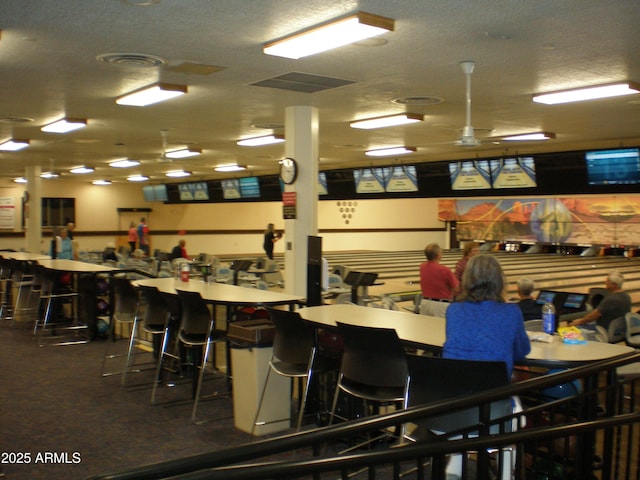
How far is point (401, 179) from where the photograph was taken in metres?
11.6

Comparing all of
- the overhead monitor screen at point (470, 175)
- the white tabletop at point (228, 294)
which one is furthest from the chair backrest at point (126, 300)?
the overhead monitor screen at point (470, 175)

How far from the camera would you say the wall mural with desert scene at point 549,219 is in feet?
56.6

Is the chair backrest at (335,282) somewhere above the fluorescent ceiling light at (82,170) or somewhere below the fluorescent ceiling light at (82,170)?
below

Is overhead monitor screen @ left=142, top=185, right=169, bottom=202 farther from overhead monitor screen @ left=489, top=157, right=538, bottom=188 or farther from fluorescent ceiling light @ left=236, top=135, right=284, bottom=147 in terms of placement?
overhead monitor screen @ left=489, top=157, right=538, bottom=188

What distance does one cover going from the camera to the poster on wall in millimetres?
18266

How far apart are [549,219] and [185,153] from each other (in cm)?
1176

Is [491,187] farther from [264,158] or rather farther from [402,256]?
[402,256]

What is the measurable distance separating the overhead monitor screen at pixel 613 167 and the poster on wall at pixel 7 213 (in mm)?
15751

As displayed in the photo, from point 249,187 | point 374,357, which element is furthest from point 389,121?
point 249,187

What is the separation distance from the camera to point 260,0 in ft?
11.8

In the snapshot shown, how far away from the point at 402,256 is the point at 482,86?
1293cm

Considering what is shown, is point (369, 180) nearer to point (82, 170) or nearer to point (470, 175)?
point (470, 175)

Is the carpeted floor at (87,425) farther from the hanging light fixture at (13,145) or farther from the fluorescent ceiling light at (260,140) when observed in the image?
the hanging light fixture at (13,145)

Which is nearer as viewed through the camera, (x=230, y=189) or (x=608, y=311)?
(x=608, y=311)
